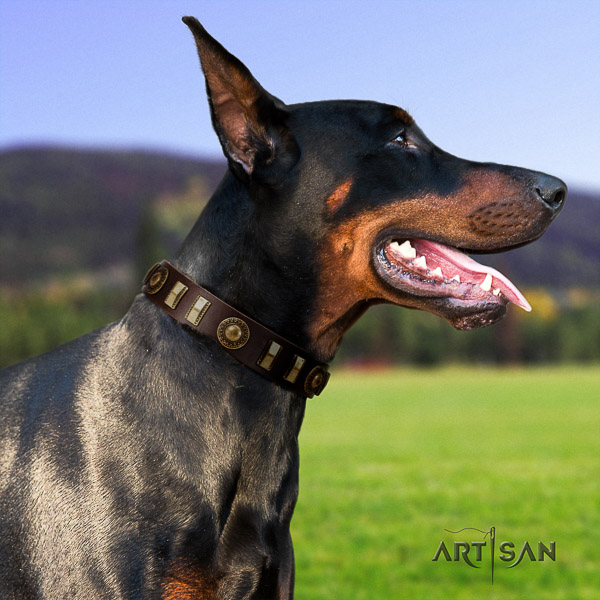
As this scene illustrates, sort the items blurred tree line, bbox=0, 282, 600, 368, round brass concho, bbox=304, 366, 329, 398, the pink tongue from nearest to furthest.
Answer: round brass concho, bbox=304, 366, 329, 398 < the pink tongue < blurred tree line, bbox=0, 282, 600, 368

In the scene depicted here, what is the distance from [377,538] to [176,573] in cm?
646

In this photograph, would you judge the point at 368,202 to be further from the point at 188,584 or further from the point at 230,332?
the point at 188,584

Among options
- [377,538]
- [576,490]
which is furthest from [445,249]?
[576,490]

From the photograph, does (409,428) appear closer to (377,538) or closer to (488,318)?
(377,538)

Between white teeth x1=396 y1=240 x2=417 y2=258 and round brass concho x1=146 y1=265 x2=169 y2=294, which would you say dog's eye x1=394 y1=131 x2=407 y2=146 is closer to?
white teeth x1=396 y1=240 x2=417 y2=258

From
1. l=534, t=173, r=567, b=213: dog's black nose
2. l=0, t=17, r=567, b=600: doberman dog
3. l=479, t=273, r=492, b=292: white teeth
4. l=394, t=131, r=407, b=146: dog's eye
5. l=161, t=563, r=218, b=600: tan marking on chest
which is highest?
l=534, t=173, r=567, b=213: dog's black nose

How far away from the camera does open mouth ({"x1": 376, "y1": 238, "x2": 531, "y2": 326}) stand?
3.54 meters

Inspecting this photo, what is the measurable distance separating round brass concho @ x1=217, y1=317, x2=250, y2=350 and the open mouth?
28.3 inches

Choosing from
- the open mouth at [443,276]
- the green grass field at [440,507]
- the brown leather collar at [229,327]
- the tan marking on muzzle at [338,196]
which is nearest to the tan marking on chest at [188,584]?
the brown leather collar at [229,327]

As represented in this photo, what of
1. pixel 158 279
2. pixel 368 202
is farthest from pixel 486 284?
pixel 158 279

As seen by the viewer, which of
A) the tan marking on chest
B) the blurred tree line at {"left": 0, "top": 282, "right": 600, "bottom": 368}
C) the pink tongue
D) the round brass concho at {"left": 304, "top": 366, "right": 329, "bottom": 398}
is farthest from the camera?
the blurred tree line at {"left": 0, "top": 282, "right": 600, "bottom": 368}

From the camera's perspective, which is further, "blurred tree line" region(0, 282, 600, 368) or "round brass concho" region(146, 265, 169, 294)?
"blurred tree line" region(0, 282, 600, 368)

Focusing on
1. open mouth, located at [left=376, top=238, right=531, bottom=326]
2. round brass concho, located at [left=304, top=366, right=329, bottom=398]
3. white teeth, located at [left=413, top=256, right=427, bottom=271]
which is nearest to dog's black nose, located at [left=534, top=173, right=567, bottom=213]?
open mouth, located at [left=376, top=238, right=531, bottom=326]

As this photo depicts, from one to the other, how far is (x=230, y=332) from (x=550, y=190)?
1771 mm
